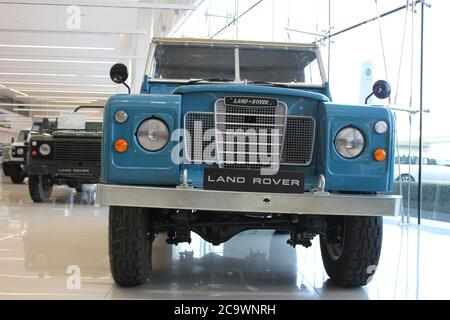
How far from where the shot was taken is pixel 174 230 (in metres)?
3.21

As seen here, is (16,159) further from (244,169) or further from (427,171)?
(244,169)

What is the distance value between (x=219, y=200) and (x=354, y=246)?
98cm

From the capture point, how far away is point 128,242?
288cm

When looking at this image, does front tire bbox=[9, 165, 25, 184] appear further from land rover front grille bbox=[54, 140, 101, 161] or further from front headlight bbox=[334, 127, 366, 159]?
front headlight bbox=[334, 127, 366, 159]

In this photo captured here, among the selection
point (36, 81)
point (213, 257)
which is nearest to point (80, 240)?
point (213, 257)

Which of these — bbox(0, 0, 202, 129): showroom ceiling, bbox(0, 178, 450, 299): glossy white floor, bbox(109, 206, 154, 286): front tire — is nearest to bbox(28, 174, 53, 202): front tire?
bbox(0, 178, 450, 299): glossy white floor

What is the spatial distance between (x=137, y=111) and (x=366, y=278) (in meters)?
1.77

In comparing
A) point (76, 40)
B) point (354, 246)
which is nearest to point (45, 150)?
point (354, 246)

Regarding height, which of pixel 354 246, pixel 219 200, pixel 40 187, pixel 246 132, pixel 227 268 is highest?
pixel 246 132

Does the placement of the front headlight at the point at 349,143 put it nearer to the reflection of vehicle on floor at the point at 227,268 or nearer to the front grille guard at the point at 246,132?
the front grille guard at the point at 246,132

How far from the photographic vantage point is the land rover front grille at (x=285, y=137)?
2.91 metres

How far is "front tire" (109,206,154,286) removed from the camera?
286cm

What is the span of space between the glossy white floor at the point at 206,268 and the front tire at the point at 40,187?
97.4 inches

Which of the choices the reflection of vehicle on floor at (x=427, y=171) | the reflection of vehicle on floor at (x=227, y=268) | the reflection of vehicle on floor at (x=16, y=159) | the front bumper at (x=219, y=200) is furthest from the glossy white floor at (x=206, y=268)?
the reflection of vehicle on floor at (x=16, y=159)
